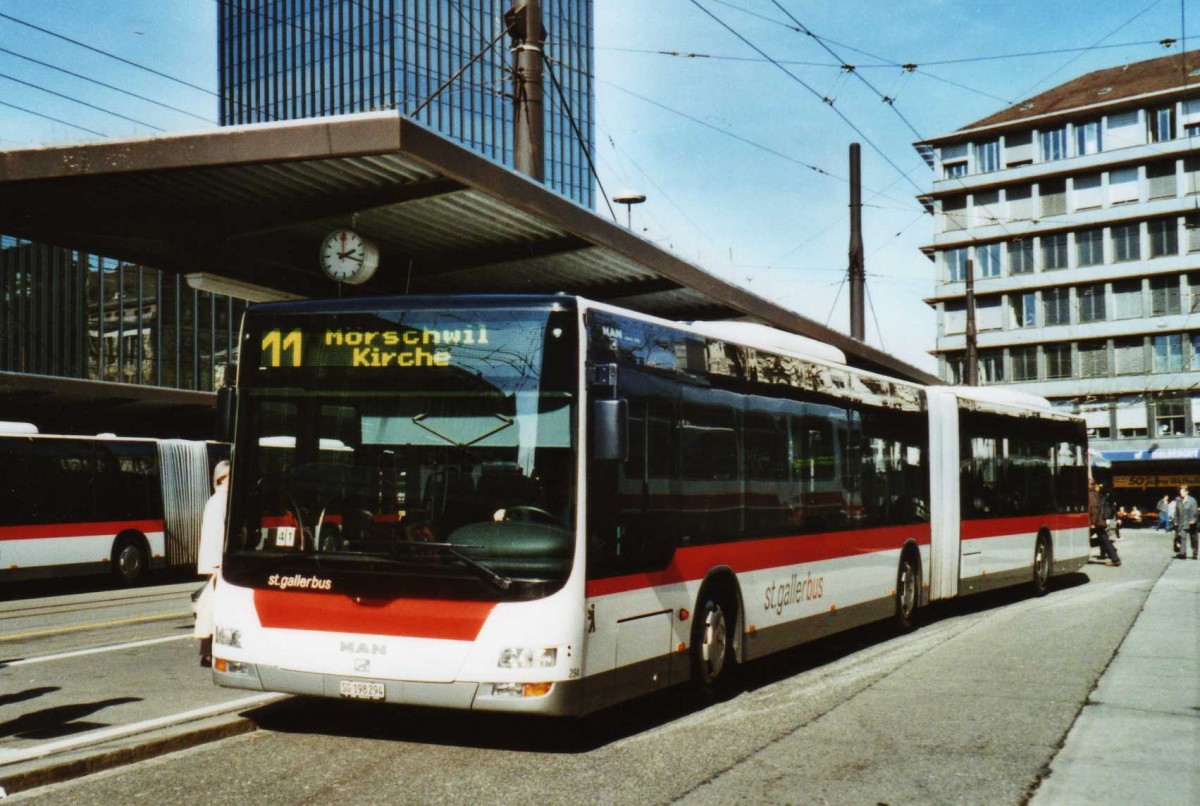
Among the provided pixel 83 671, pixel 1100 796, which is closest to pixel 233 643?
pixel 83 671

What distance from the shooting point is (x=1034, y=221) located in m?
75.1

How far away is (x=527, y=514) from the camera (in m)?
7.15

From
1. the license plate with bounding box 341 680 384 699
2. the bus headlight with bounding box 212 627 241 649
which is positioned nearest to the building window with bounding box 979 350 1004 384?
the bus headlight with bounding box 212 627 241 649

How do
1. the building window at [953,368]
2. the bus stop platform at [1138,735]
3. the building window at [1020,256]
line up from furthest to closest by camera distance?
1. the building window at [953,368]
2. the building window at [1020,256]
3. the bus stop platform at [1138,735]

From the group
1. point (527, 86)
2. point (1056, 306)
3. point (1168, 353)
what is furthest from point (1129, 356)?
point (527, 86)

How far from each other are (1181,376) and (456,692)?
232ft

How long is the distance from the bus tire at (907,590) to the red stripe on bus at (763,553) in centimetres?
21

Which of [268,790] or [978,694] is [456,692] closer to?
[268,790]

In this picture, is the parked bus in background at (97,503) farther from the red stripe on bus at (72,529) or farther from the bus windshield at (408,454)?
the bus windshield at (408,454)

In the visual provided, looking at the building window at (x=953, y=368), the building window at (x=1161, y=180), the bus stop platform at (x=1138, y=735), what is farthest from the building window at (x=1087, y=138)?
the bus stop platform at (x=1138, y=735)

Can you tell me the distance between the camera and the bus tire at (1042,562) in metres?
18.1

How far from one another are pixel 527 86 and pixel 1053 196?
6674cm

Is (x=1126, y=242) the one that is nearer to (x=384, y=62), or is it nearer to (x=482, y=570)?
(x=384, y=62)

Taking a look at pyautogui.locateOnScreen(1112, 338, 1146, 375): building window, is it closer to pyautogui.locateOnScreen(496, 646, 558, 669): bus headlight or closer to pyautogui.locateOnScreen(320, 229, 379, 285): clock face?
pyautogui.locateOnScreen(320, 229, 379, 285): clock face
